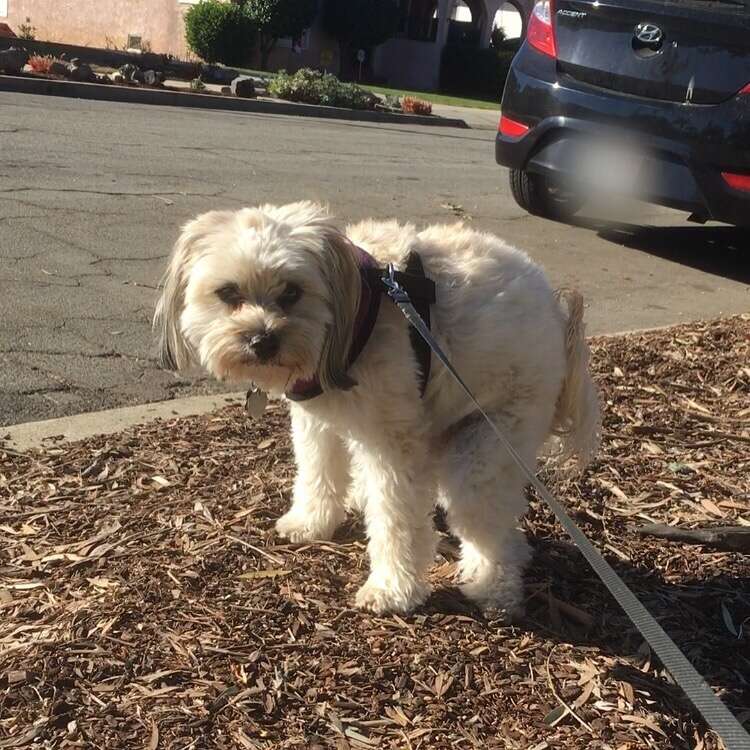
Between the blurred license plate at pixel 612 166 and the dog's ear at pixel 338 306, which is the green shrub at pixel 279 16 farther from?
the dog's ear at pixel 338 306

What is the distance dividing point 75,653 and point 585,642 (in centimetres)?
151

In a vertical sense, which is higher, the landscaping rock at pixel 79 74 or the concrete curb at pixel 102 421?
the landscaping rock at pixel 79 74

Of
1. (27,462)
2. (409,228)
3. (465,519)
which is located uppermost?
(409,228)

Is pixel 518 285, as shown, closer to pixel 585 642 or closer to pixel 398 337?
pixel 398 337

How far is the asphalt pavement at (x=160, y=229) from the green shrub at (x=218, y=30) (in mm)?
16675

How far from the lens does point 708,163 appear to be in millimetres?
6926

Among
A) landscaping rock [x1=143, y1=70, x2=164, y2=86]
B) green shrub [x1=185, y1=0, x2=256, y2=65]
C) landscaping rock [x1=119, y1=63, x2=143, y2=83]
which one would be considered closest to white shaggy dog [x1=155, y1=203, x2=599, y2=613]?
landscaping rock [x1=143, y1=70, x2=164, y2=86]

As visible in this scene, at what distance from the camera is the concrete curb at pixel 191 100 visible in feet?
54.6

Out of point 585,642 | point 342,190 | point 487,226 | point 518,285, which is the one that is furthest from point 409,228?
point 342,190

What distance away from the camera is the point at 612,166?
732 centimetres

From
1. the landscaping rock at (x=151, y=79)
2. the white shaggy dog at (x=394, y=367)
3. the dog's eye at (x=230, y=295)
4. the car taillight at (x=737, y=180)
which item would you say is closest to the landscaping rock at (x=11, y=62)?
the landscaping rock at (x=151, y=79)

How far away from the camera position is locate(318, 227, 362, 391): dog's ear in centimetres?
284

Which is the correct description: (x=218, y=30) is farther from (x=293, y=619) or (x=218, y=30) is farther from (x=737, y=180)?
(x=293, y=619)

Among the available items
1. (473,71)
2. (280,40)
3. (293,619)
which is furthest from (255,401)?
(473,71)
